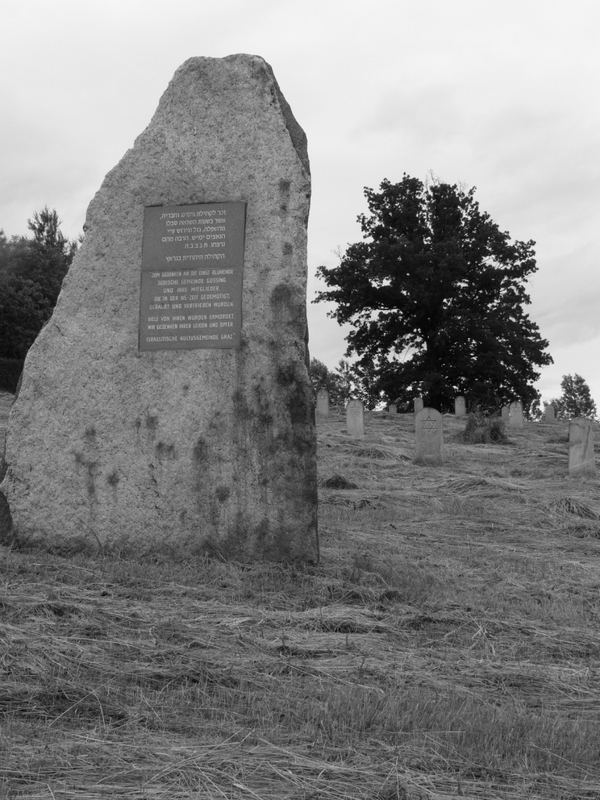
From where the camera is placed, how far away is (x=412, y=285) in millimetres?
35844

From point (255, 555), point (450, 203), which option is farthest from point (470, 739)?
point (450, 203)

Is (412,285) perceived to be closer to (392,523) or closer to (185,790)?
(392,523)

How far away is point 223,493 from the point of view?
6613mm

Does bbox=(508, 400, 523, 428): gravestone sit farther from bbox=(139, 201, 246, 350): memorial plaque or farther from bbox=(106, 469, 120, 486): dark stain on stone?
bbox=(106, 469, 120, 486): dark stain on stone

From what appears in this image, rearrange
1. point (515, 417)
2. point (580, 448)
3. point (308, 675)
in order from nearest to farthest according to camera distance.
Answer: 1. point (308, 675)
2. point (580, 448)
3. point (515, 417)

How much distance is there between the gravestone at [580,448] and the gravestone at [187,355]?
340 inches

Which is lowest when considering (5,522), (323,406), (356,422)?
(5,522)

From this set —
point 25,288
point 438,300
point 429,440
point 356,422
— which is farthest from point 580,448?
point 25,288

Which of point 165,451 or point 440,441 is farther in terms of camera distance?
point 440,441

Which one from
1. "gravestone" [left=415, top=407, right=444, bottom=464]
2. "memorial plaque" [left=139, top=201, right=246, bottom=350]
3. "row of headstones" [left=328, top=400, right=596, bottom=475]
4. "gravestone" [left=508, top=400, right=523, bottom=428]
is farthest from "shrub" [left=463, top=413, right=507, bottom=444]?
"memorial plaque" [left=139, top=201, right=246, bottom=350]

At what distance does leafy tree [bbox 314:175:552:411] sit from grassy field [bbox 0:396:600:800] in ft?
93.8

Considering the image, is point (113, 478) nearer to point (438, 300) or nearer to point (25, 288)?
point (438, 300)

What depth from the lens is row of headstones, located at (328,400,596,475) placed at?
46.3 ft

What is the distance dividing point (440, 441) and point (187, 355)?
8.82 m
